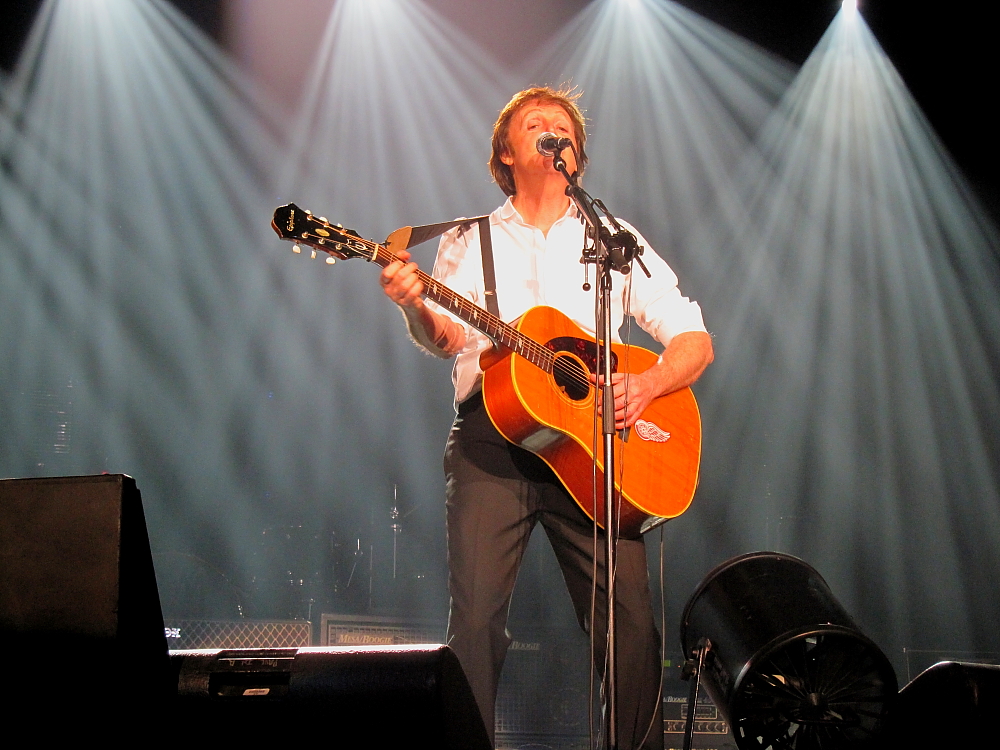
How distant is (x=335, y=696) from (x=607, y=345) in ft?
4.19

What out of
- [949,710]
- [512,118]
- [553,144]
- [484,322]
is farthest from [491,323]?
[949,710]

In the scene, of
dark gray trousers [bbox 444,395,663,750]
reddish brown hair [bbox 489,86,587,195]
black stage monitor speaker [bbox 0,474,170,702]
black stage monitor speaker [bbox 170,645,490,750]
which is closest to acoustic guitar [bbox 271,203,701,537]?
dark gray trousers [bbox 444,395,663,750]

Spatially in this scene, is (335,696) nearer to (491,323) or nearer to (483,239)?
(491,323)

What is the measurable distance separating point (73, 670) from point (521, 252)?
6.93ft

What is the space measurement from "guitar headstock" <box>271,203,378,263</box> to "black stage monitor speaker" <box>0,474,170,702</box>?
1141 millimetres

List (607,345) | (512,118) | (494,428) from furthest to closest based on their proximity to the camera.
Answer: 1. (512,118)
2. (494,428)
3. (607,345)

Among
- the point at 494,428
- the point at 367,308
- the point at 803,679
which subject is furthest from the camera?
the point at 367,308

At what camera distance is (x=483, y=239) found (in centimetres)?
321

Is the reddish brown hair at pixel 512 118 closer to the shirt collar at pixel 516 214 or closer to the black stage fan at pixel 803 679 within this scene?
the shirt collar at pixel 516 214

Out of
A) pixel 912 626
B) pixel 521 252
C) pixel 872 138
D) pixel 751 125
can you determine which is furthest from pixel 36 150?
pixel 912 626

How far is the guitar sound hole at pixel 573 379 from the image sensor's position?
9.68 ft

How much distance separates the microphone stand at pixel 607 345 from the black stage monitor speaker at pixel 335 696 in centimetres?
50

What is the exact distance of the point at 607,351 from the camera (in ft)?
8.45

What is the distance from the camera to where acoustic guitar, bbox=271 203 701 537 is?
9.12 feet
